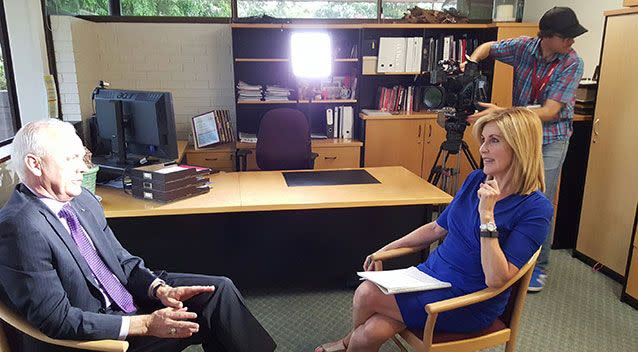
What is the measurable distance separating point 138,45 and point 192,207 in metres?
2.50

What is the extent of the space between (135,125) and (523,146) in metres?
2.03

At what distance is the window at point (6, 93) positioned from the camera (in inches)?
112

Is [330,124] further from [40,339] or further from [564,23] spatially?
[40,339]

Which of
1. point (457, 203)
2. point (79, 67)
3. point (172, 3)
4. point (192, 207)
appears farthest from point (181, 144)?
point (457, 203)

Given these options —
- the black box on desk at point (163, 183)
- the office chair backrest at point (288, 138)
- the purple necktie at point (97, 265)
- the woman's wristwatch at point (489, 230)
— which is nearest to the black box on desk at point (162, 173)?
the black box on desk at point (163, 183)

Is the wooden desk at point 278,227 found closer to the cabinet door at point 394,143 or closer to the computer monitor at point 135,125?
the computer monitor at point 135,125

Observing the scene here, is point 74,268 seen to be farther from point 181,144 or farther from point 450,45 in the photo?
point 450,45

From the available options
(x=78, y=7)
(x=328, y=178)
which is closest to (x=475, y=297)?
(x=328, y=178)

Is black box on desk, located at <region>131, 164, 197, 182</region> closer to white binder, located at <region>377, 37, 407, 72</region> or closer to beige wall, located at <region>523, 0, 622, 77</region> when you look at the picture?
white binder, located at <region>377, 37, 407, 72</region>

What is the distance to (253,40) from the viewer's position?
435 cm

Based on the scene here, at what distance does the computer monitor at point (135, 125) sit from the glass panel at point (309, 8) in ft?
6.32

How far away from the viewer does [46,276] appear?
4.55 feet

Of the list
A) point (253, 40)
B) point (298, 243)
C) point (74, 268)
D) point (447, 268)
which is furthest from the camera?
point (253, 40)

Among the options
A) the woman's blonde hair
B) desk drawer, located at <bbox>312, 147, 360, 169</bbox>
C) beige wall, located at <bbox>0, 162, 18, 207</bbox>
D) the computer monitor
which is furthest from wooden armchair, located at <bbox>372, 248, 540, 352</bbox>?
desk drawer, located at <bbox>312, 147, 360, 169</bbox>
